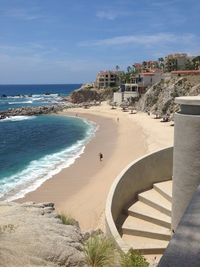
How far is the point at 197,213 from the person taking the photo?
3.31 meters

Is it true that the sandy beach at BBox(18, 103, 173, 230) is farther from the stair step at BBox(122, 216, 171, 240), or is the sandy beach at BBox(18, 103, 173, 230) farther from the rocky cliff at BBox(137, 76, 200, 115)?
the rocky cliff at BBox(137, 76, 200, 115)

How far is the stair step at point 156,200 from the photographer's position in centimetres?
879

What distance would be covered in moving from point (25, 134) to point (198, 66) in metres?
56.8

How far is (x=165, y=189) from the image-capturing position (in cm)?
974

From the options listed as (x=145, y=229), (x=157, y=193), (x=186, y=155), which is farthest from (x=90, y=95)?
(x=186, y=155)

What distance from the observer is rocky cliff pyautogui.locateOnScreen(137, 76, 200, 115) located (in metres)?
65.8

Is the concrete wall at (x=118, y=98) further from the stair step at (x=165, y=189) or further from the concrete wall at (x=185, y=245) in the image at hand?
the concrete wall at (x=185, y=245)

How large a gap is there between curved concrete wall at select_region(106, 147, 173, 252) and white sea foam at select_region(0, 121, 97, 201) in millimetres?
13213

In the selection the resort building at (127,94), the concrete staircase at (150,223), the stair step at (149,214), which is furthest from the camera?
the resort building at (127,94)

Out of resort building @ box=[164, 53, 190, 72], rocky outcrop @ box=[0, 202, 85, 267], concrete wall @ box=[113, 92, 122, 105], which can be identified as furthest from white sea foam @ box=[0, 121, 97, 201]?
resort building @ box=[164, 53, 190, 72]

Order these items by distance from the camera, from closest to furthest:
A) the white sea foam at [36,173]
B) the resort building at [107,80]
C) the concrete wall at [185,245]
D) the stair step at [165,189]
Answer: the concrete wall at [185,245], the stair step at [165,189], the white sea foam at [36,173], the resort building at [107,80]

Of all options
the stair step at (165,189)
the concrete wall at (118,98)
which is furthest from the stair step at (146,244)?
the concrete wall at (118,98)

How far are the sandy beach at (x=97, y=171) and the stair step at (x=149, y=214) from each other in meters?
3.49

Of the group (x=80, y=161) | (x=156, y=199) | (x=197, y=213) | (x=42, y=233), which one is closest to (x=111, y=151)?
(x=80, y=161)
